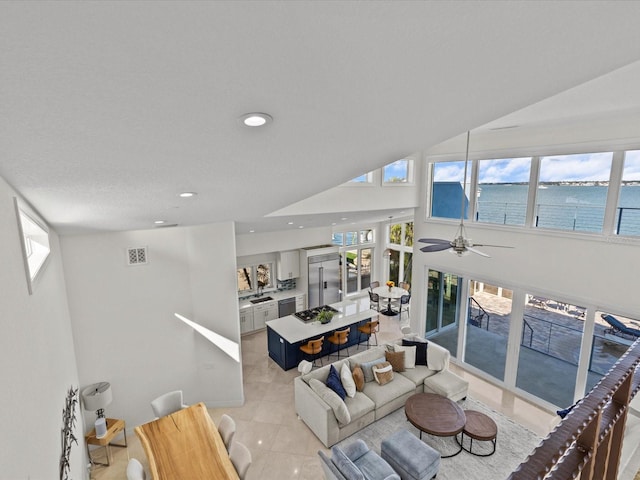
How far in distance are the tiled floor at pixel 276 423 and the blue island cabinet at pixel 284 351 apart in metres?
0.15

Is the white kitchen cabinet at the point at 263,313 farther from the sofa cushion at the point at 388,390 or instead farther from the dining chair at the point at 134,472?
the dining chair at the point at 134,472

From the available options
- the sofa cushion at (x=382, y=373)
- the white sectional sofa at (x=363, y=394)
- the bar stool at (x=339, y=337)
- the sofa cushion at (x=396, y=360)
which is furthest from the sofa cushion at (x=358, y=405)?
the bar stool at (x=339, y=337)

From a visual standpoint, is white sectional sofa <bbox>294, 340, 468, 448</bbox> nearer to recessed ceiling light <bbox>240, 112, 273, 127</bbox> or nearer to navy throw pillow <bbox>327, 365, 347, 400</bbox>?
navy throw pillow <bbox>327, 365, 347, 400</bbox>

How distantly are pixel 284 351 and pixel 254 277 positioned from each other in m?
2.85

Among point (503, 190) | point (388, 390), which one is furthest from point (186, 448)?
point (503, 190)

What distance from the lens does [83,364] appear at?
4.90m

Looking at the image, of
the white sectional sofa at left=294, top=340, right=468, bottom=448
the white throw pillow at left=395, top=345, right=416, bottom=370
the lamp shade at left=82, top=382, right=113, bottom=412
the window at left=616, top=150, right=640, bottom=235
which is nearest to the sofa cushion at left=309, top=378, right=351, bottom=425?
the white sectional sofa at left=294, top=340, right=468, bottom=448

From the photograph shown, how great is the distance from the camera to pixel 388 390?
18.8 feet

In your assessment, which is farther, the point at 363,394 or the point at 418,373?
the point at 418,373

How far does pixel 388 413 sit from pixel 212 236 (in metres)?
4.27

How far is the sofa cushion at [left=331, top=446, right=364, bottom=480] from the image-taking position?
3.59 metres

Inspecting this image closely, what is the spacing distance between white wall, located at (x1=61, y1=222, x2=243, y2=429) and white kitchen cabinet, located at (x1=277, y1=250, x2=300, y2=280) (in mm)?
3561

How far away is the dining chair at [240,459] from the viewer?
3.65 meters

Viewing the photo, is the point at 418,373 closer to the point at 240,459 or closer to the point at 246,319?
the point at 240,459
